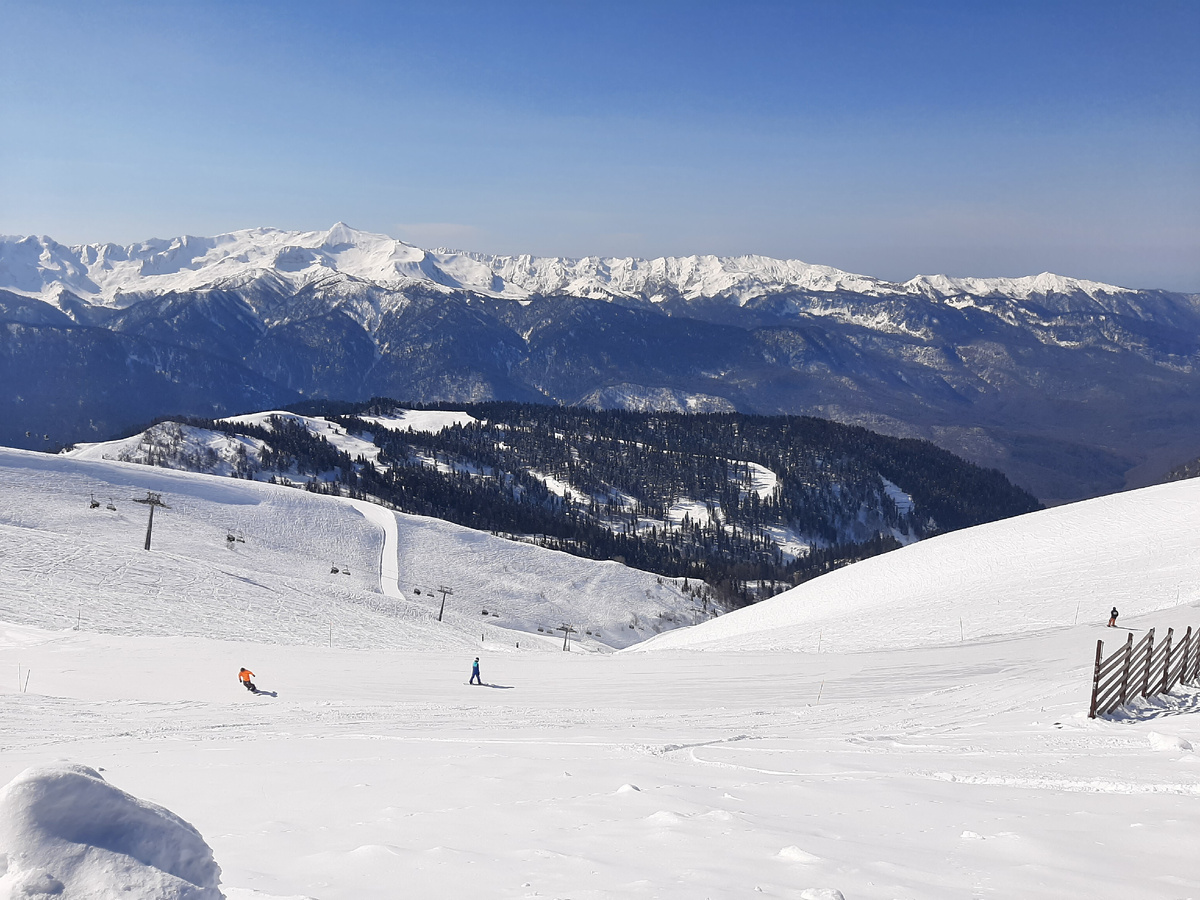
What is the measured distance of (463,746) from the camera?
50.2ft

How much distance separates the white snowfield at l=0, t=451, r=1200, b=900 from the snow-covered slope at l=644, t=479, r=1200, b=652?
191 mm

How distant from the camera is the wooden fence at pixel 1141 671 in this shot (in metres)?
16.3

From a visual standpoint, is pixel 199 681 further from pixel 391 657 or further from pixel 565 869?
pixel 565 869

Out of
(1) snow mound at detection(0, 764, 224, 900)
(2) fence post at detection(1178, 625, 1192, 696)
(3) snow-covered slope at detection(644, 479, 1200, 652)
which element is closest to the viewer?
(1) snow mound at detection(0, 764, 224, 900)

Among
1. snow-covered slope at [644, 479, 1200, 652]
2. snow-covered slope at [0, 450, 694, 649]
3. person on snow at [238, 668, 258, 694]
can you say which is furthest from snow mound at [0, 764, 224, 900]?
snow-covered slope at [0, 450, 694, 649]

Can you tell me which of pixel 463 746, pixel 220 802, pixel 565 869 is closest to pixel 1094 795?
pixel 565 869

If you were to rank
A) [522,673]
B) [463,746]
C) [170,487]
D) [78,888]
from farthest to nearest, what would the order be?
[170,487], [522,673], [463,746], [78,888]

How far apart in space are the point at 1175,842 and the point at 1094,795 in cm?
226

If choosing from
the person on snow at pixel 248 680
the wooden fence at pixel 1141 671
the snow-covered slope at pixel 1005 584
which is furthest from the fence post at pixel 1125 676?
the person on snow at pixel 248 680

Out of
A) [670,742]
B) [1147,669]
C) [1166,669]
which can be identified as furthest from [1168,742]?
[670,742]

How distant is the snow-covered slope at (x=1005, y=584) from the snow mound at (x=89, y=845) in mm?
Answer: 27976

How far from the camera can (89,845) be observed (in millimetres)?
4887

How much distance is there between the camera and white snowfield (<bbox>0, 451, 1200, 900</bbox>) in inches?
285

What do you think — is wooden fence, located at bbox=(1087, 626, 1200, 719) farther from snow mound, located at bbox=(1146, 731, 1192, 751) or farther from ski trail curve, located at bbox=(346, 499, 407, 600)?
ski trail curve, located at bbox=(346, 499, 407, 600)
